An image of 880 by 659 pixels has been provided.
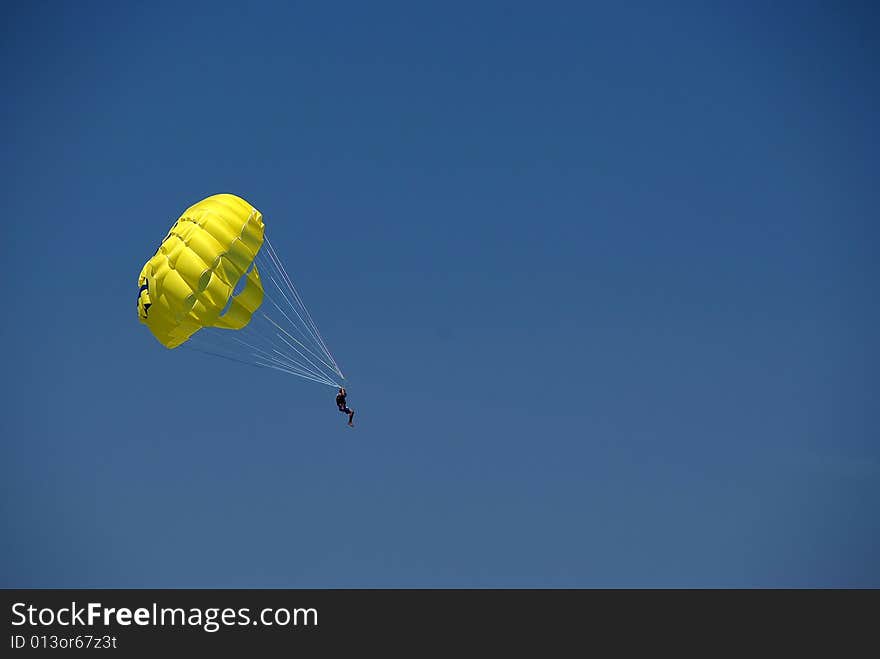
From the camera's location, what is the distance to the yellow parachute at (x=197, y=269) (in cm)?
7688

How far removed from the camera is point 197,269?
76.7 metres

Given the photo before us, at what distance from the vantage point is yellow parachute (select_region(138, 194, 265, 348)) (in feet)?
252
